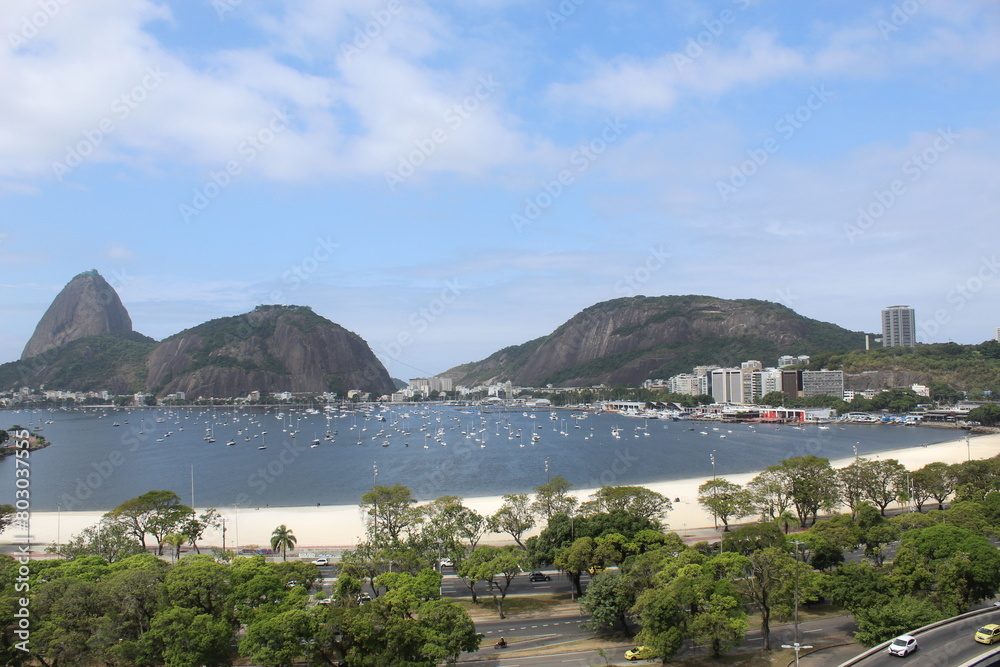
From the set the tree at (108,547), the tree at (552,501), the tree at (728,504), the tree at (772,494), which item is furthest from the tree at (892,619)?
the tree at (108,547)

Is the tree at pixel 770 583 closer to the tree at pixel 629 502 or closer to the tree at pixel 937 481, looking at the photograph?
the tree at pixel 629 502

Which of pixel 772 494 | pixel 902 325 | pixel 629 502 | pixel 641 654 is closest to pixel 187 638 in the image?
pixel 641 654

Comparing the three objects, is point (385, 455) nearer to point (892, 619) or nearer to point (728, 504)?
point (728, 504)

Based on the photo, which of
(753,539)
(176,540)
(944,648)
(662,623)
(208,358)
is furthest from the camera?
(208,358)

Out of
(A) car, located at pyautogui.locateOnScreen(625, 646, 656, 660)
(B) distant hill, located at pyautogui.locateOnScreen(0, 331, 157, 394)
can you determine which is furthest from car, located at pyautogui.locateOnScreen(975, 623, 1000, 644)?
(B) distant hill, located at pyautogui.locateOnScreen(0, 331, 157, 394)

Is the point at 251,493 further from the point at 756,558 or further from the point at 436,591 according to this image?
the point at 756,558

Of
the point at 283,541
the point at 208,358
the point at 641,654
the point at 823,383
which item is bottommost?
the point at 641,654
